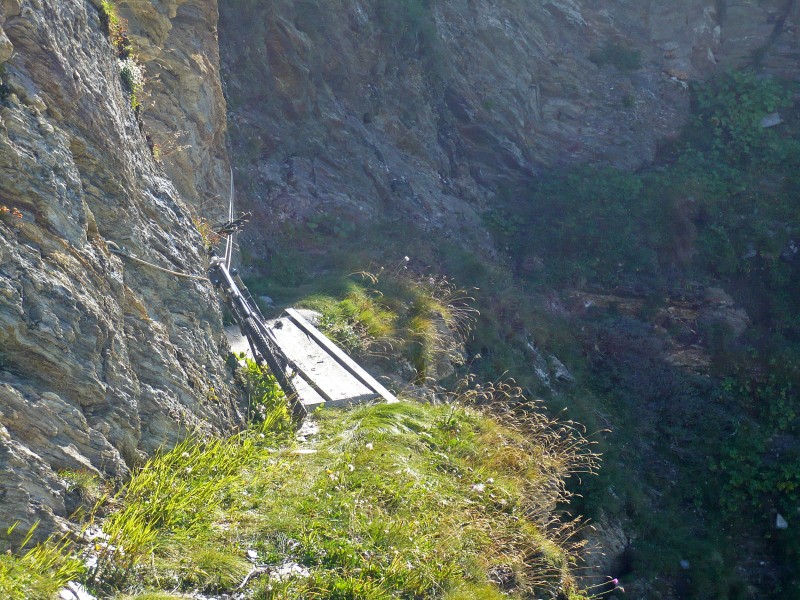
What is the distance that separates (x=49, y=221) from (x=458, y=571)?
8.48 ft

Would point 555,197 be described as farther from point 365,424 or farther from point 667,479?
point 365,424

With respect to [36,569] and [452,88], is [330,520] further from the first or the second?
[452,88]

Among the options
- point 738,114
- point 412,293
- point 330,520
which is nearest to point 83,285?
point 330,520

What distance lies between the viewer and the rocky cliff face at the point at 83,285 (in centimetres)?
311

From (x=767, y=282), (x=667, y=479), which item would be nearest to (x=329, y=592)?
(x=667, y=479)

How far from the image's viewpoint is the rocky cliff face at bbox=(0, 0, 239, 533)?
3113 millimetres

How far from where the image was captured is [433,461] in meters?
4.87

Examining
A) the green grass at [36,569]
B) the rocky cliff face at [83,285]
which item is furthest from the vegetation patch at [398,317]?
the green grass at [36,569]

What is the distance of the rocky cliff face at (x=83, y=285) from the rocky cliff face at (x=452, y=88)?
4.80 meters

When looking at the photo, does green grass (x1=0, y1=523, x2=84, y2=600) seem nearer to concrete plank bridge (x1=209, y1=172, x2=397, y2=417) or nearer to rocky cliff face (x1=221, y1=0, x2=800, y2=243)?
concrete plank bridge (x1=209, y1=172, x2=397, y2=417)

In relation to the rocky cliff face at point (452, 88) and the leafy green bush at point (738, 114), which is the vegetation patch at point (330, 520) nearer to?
the rocky cliff face at point (452, 88)

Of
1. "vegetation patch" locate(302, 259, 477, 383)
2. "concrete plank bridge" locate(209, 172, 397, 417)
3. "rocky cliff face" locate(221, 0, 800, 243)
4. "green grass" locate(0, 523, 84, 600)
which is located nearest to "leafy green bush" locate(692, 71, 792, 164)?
"rocky cliff face" locate(221, 0, 800, 243)

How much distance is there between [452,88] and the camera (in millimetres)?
13234

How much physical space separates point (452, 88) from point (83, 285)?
10553mm
